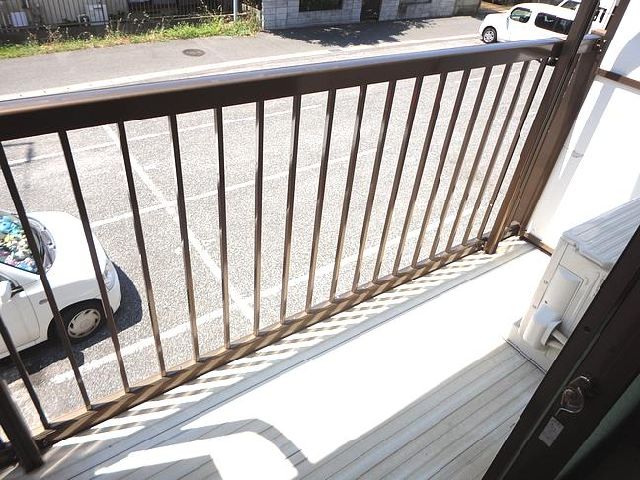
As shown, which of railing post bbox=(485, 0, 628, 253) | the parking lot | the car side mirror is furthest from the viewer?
the parking lot

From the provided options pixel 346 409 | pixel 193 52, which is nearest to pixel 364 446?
pixel 346 409

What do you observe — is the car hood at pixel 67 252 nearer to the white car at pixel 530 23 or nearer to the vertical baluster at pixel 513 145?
the vertical baluster at pixel 513 145

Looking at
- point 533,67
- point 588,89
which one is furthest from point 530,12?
point 588,89

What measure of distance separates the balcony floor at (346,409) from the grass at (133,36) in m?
10.3

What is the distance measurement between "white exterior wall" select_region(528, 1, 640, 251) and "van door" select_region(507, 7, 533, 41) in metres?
10.0

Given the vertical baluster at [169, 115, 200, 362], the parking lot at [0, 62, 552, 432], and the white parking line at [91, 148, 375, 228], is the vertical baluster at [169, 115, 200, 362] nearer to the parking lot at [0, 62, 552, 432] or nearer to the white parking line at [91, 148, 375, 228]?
the parking lot at [0, 62, 552, 432]

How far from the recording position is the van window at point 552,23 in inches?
390

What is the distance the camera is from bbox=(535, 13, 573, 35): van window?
9.89 meters

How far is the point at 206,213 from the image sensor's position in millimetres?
4871

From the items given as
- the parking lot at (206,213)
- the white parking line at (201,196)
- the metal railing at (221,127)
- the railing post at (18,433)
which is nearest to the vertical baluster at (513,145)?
the metal railing at (221,127)

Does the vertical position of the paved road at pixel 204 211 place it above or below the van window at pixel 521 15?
below

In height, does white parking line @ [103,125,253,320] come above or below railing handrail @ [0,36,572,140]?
below

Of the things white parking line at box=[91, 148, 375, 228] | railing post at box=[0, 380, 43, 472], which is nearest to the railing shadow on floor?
railing post at box=[0, 380, 43, 472]

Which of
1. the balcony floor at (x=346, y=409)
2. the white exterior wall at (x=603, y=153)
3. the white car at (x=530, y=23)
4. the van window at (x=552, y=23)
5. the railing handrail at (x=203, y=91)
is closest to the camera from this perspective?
the railing handrail at (x=203, y=91)
